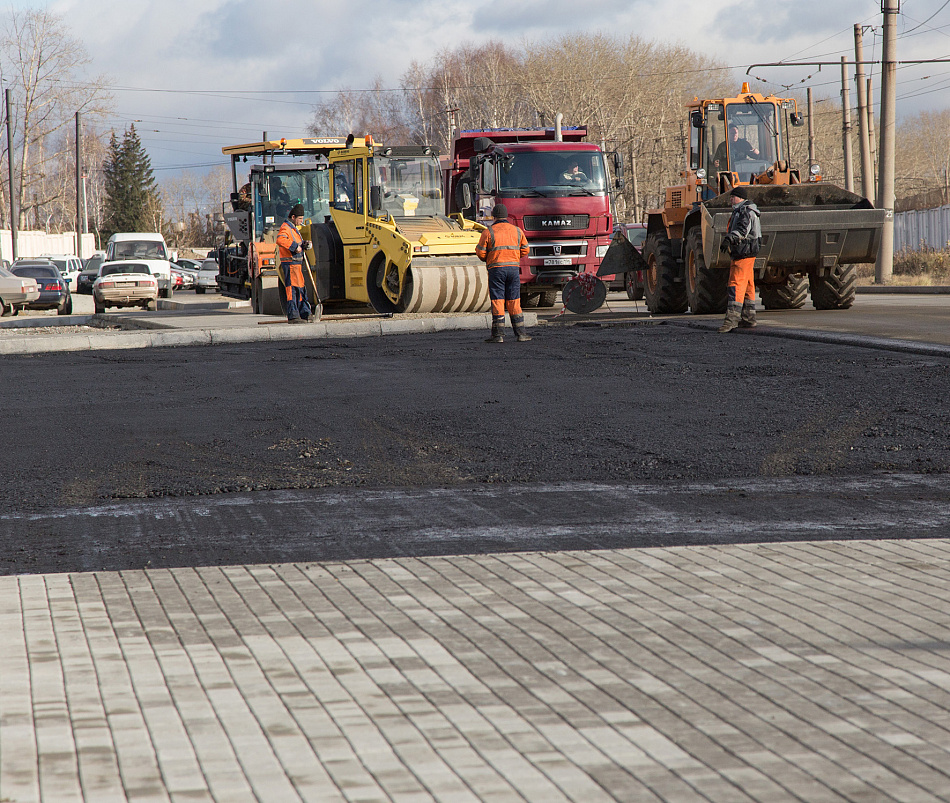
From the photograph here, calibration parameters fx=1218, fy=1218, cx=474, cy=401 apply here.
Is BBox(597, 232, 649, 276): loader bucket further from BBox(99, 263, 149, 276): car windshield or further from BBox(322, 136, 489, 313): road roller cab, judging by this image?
BBox(99, 263, 149, 276): car windshield

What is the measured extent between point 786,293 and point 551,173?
222 inches

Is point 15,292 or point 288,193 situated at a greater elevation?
point 288,193

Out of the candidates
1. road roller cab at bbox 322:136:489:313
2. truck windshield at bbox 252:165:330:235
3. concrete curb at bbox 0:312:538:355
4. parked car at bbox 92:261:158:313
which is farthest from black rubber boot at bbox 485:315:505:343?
parked car at bbox 92:261:158:313

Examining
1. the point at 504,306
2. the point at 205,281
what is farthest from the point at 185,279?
the point at 504,306

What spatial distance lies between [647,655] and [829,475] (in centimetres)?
391

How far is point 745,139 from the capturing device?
69.6 ft

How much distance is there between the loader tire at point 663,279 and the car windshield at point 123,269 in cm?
1824

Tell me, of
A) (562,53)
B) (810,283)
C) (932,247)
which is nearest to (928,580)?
(810,283)

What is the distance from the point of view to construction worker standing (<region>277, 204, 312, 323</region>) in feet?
Answer: 67.9

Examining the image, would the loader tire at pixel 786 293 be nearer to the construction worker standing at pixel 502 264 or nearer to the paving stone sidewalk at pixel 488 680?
the construction worker standing at pixel 502 264

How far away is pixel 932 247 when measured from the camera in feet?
151

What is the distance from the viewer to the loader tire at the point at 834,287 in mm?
20953

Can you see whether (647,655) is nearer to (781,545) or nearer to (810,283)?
(781,545)

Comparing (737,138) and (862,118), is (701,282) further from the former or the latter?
(862,118)
